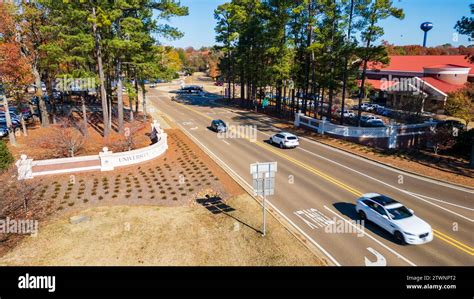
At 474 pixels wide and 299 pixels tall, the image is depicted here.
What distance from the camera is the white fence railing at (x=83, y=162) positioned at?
21734mm

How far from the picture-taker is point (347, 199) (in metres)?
20.1

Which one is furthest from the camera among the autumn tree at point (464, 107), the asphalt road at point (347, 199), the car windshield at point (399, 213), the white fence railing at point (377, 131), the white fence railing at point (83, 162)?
the white fence railing at point (377, 131)

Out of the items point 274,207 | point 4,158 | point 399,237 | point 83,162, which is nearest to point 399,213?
point 399,237

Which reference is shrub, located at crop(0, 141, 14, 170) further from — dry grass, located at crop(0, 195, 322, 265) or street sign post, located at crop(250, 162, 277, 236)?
street sign post, located at crop(250, 162, 277, 236)

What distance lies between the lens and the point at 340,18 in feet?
110

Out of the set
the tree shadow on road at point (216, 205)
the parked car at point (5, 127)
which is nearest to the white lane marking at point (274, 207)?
the tree shadow on road at point (216, 205)

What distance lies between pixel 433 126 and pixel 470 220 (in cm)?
2205

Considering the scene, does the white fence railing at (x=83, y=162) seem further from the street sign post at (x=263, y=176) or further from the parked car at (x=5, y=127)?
the parked car at (x=5, y=127)

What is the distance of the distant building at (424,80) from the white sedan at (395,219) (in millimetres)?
29226

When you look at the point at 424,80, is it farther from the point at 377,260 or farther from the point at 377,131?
the point at 377,260

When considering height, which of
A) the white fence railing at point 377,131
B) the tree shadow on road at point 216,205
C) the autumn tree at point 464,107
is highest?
the autumn tree at point 464,107

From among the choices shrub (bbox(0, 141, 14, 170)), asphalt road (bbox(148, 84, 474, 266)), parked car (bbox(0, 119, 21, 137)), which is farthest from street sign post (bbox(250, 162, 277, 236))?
parked car (bbox(0, 119, 21, 137))

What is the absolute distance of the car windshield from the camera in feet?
51.8
